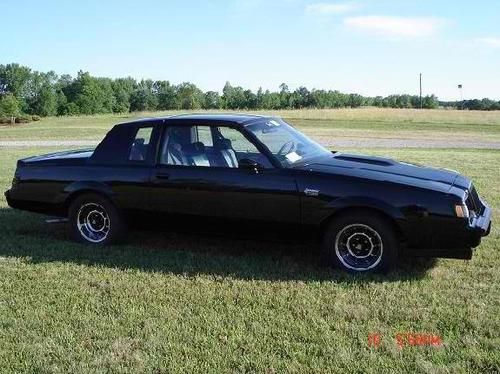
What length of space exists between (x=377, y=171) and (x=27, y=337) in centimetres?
335

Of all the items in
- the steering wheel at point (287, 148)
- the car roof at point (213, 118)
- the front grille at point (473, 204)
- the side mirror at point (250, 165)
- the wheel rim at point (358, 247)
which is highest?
the car roof at point (213, 118)

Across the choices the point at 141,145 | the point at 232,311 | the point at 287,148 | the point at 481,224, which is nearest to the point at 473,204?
the point at 481,224

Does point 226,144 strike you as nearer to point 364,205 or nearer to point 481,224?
point 364,205

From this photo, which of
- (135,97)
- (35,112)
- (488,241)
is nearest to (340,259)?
(488,241)

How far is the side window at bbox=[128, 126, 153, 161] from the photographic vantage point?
6398 millimetres

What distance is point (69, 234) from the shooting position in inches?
A: 281

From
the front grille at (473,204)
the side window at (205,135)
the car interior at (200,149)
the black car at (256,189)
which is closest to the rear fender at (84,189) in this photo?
the black car at (256,189)

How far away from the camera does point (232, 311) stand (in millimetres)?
4434

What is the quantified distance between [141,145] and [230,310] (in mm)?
2629

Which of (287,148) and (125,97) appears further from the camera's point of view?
(125,97)

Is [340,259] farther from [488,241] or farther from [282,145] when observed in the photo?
[488,241]

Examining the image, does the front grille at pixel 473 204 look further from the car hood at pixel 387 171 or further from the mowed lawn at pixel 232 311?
the mowed lawn at pixel 232 311
